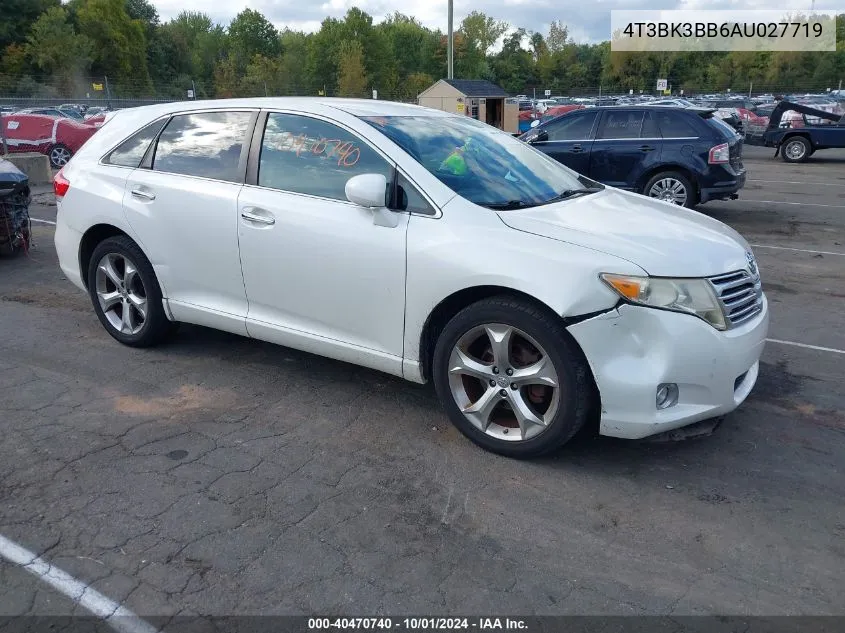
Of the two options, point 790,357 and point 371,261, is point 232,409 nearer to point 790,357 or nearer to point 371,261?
point 371,261

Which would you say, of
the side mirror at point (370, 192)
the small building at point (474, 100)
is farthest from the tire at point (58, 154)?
the side mirror at point (370, 192)

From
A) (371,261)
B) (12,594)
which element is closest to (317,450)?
(371,261)

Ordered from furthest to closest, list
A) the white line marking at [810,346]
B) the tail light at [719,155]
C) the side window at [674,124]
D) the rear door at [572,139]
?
the rear door at [572,139], the side window at [674,124], the tail light at [719,155], the white line marking at [810,346]

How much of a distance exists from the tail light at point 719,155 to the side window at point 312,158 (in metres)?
7.97

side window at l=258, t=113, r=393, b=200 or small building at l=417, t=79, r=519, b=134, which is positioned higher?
small building at l=417, t=79, r=519, b=134

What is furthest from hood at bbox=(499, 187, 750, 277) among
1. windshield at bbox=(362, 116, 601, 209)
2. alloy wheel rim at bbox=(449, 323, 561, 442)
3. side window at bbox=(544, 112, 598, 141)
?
side window at bbox=(544, 112, 598, 141)

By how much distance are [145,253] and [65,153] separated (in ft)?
50.3

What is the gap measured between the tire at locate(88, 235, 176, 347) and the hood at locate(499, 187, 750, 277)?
261cm

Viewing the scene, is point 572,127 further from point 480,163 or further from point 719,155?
point 480,163

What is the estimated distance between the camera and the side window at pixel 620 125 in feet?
37.2

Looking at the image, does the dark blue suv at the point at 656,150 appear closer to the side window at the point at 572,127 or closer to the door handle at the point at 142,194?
the side window at the point at 572,127

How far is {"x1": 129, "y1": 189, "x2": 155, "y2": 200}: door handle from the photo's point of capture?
486 centimetres

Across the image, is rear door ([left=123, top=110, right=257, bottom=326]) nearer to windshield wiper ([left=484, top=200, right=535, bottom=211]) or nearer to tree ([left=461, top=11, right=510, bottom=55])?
windshield wiper ([left=484, top=200, right=535, bottom=211])

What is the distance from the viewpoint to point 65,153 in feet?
59.4
